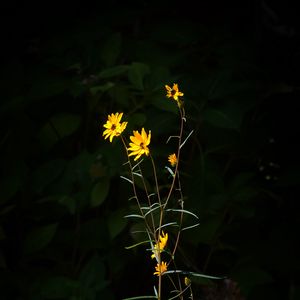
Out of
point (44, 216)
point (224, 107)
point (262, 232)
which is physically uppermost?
point (224, 107)

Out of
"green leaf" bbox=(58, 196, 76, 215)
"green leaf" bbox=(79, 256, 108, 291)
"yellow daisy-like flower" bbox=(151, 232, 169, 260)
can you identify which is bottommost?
"green leaf" bbox=(79, 256, 108, 291)

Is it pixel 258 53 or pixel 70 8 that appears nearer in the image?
pixel 258 53

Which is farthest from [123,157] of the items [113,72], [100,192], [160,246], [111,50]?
[160,246]

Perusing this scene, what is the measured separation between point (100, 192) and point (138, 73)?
14.1 inches

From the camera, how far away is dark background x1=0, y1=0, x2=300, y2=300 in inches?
64.6

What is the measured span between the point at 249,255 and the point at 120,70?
0.68 m

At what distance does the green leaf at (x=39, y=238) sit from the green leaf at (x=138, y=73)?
1.51 feet

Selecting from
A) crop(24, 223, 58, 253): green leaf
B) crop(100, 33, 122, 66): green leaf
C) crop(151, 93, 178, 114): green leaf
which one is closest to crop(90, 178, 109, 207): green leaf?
crop(24, 223, 58, 253): green leaf

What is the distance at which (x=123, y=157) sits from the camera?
164 centimetres

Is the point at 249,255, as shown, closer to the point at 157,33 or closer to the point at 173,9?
the point at 157,33

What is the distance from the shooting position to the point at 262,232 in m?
1.95

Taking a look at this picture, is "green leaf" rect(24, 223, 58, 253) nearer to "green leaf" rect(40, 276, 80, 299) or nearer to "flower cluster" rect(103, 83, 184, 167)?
"green leaf" rect(40, 276, 80, 299)

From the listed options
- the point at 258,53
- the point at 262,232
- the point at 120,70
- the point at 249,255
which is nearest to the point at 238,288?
Answer: the point at 249,255

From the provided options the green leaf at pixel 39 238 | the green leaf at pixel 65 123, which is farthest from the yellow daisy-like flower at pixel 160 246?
the green leaf at pixel 65 123
